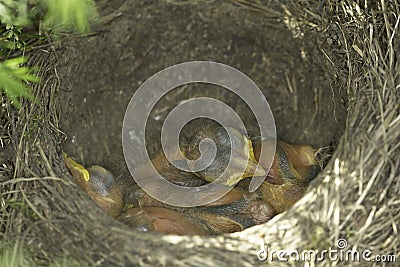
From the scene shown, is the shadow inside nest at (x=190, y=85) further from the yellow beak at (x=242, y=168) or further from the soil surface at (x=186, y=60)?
the yellow beak at (x=242, y=168)

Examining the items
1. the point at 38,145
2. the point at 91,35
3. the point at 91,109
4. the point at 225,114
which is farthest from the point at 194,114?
the point at 38,145

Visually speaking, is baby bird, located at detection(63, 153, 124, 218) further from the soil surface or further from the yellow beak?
the yellow beak

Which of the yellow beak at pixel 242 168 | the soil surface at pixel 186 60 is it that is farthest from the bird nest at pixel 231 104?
the yellow beak at pixel 242 168

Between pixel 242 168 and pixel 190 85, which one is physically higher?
pixel 190 85
